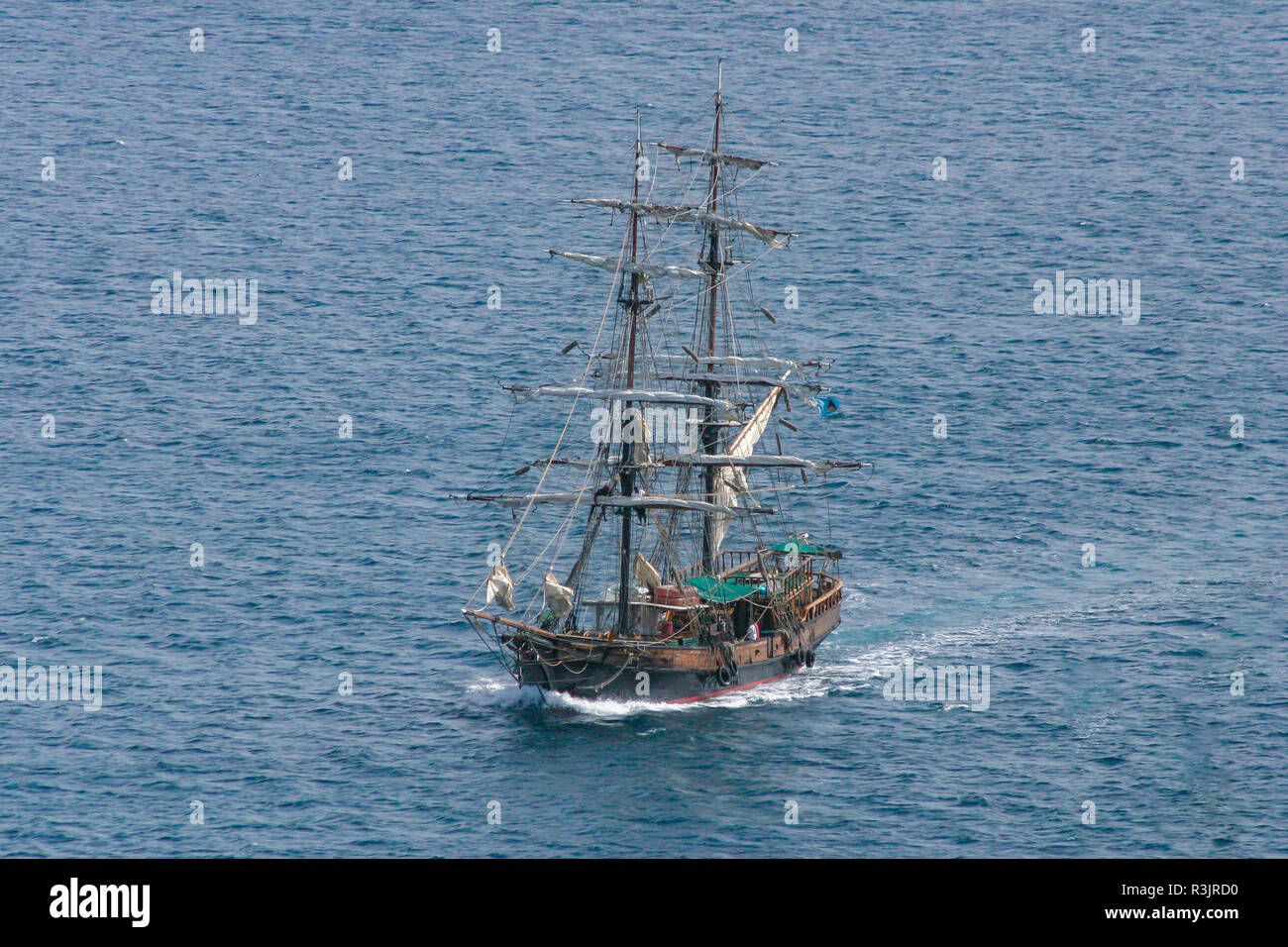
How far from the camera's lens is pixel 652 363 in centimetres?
11662

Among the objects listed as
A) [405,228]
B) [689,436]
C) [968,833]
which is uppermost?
[405,228]

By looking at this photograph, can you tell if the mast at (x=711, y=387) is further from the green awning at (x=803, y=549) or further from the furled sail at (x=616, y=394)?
the furled sail at (x=616, y=394)

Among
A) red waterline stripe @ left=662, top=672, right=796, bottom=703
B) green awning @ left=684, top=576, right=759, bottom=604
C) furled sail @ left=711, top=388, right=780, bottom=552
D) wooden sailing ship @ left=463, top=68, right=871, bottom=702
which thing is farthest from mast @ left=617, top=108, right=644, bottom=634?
furled sail @ left=711, top=388, right=780, bottom=552

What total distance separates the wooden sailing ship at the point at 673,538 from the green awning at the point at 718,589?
4.8 inches

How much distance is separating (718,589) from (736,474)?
33.5 feet

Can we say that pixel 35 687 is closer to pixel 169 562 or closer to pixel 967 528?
pixel 169 562

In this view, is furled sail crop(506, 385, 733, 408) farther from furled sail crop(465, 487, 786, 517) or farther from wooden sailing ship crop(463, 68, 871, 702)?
furled sail crop(465, 487, 786, 517)

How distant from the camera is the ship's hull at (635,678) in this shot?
351ft

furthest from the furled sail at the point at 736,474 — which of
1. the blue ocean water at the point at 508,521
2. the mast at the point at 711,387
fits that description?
the blue ocean water at the point at 508,521

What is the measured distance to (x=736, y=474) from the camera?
12219cm

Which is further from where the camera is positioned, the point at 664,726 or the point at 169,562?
the point at 169,562
